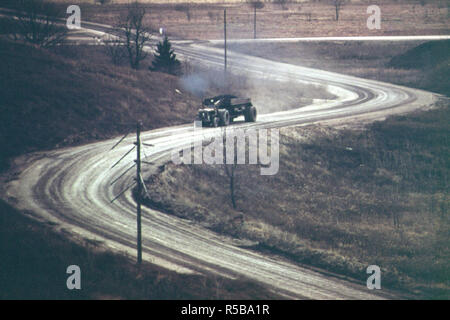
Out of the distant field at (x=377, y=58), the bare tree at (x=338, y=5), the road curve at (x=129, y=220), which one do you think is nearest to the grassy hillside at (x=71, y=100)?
the road curve at (x=129, y=220)

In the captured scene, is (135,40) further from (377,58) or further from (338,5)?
(338,5)

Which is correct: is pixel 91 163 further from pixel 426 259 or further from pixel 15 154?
pixel 426 259

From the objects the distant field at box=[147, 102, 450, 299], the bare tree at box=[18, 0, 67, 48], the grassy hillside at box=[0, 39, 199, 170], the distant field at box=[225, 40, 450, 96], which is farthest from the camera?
the distant field at box=[225, 40, 450, 96]

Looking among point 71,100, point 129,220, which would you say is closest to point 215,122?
point 71,100

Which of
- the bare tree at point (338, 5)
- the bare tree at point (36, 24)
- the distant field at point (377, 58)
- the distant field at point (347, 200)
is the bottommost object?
the distant field at point (347, 200)

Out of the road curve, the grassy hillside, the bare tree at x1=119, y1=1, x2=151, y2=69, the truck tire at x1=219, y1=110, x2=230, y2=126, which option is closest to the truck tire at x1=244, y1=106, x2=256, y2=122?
the truck tire at x1=219, y1=110, x2=230, y2=126

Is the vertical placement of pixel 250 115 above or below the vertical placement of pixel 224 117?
below

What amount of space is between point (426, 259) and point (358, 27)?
74.4 m

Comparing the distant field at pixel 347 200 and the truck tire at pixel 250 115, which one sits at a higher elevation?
the truck tire at pixel 250 115

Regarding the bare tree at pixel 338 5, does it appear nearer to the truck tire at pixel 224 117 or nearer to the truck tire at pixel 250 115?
the truck tire at pixel 250 115

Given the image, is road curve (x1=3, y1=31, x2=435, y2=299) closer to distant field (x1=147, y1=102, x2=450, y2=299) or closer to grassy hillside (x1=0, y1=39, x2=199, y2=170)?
distant field (x1=147, y1=102, x2=450, y2=299)

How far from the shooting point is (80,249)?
21984mm

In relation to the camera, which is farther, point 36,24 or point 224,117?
point 36,24
